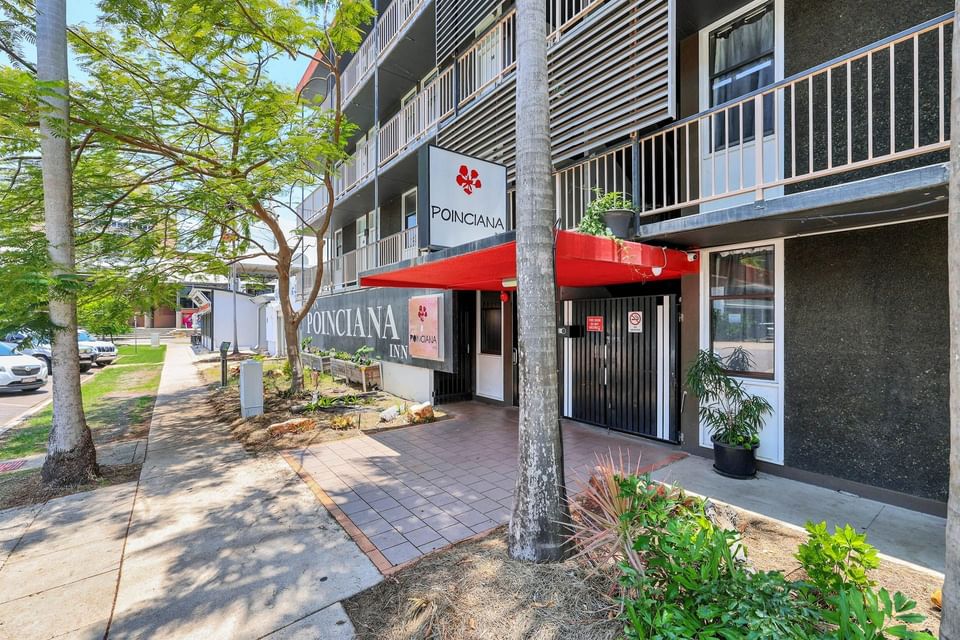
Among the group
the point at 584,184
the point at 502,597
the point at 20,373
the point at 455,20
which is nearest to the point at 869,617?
the point at 502,597

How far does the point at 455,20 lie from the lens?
831 centimetres

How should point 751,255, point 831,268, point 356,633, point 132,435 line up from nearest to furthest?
point 356,633
point 831,268
point 751,255
point 132,435

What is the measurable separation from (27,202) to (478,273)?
21.8 ft

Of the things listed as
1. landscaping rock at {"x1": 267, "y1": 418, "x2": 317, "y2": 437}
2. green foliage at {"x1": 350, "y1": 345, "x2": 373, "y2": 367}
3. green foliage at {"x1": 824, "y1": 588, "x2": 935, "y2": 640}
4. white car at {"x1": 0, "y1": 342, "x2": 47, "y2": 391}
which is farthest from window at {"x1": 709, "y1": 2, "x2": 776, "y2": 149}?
Answer: white car at {"x1": 0, "y1": 342, "x2": 47, "y2": 391}

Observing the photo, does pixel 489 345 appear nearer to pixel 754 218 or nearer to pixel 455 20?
pixel 754 218

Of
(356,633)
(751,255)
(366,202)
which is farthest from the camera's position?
(366,202)

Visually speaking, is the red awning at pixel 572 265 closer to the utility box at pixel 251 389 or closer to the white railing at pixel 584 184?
the white railing at pixel 584 184

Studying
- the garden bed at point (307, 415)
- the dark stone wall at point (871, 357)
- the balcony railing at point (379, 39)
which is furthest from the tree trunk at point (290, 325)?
the dark stone wall at point (871, 357)

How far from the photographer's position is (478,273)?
636 cm

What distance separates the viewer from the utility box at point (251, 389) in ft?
26.8

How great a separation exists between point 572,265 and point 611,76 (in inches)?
104

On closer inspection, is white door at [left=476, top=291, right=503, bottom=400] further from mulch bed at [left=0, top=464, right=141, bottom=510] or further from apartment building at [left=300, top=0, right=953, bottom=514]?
mulch bed at [left=0, top=464, right=141, bottom=510]

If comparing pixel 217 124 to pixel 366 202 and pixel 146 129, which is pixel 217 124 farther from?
pixel 366 202

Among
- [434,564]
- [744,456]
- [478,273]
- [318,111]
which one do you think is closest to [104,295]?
[318,111]
